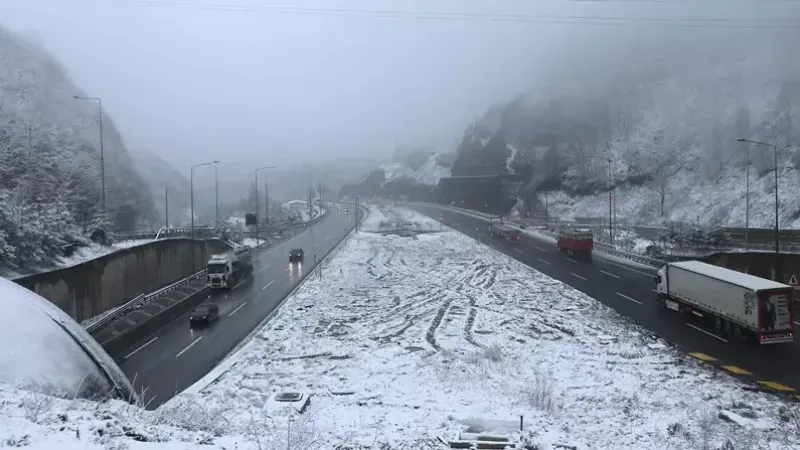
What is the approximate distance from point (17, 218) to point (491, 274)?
108 ft

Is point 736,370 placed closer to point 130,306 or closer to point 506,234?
point 130,306

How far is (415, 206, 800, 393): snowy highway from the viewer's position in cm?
2005

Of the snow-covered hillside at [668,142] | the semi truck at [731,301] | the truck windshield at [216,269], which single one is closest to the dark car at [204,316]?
the truck windshield at [216,269]

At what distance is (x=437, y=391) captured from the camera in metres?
18.2

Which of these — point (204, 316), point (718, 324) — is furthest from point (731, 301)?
point (204, 316)

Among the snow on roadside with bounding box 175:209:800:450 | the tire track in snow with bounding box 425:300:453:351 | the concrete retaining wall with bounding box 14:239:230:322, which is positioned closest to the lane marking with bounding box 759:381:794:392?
the snow on roadside with bounding box 175:209:800:450

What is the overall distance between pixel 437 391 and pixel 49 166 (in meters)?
82.2

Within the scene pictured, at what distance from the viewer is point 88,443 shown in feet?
25.8

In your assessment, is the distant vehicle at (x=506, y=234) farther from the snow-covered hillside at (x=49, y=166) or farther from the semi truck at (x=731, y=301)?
the snow-covered hillside at (x=49, y=166)

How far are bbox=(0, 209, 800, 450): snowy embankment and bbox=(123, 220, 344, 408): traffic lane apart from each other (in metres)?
1.21

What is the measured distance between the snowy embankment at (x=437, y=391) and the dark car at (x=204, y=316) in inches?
159

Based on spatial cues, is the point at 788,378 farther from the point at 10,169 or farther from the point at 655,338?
the point at 10,169

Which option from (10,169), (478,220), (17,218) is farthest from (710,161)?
(10,169)

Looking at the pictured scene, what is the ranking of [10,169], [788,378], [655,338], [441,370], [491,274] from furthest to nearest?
1. [10,169]
2. [491,274]
3. [655,338]
4. [441,370]
5. [788,378]
